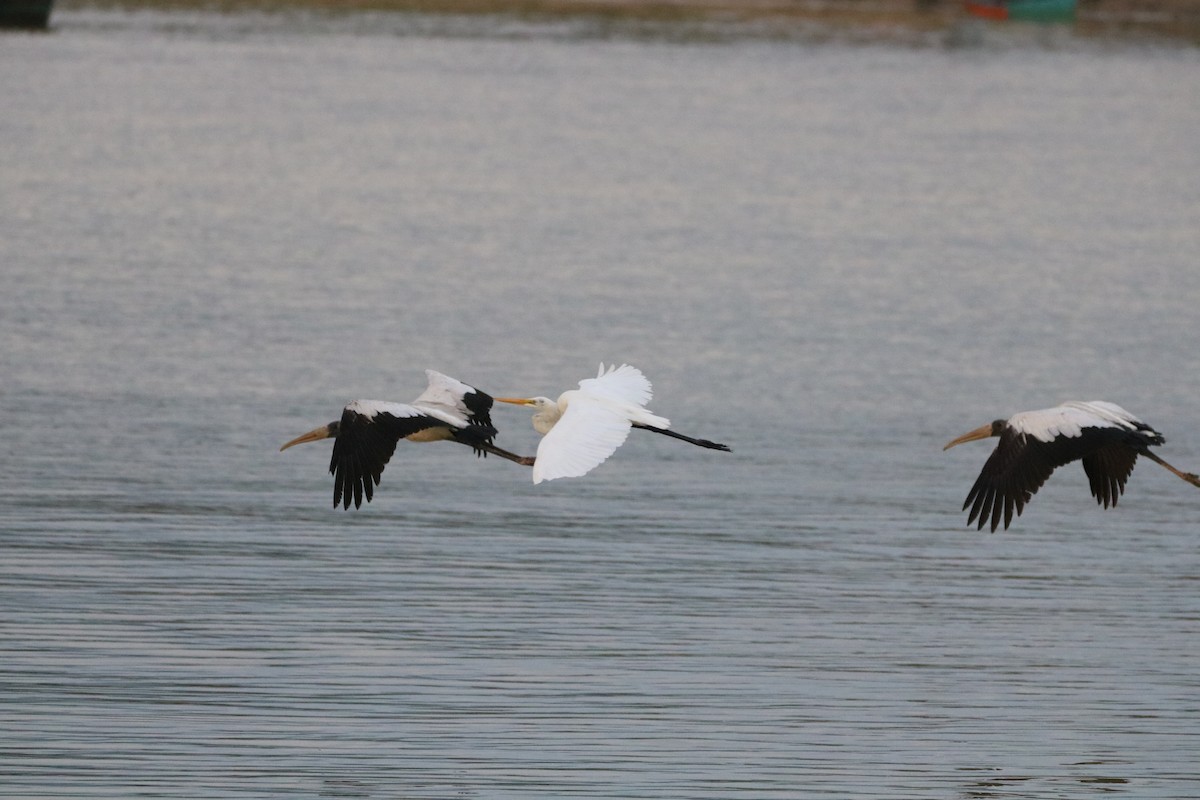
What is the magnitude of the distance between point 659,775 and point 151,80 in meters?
Answer: 44.5

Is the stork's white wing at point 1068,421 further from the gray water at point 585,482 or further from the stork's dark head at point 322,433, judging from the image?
the stork's dark head at point 322,433

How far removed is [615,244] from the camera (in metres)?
34.5

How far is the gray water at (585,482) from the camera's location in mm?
14312

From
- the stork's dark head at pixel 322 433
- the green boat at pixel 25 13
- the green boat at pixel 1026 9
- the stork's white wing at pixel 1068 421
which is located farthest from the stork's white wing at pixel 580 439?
the green boat at pixel 1026 9

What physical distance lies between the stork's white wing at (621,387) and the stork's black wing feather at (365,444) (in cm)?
110

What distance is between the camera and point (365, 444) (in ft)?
49.8

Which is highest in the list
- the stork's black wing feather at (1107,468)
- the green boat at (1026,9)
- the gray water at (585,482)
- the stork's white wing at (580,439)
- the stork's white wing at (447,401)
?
the green boat at (1026,9)

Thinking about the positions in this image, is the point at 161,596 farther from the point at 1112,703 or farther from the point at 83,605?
the point at 1112,703

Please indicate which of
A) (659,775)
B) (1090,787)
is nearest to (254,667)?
(659,775)

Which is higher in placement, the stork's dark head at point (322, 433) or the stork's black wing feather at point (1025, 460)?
the stork's black wing feather at point (1025, 460)

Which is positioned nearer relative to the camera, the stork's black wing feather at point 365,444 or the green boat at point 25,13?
the stork's black wing feather at point 365,444

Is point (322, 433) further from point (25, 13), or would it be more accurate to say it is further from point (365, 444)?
point (25, 13)

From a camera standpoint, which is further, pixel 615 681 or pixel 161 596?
pixel 161 596

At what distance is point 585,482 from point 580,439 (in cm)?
681
